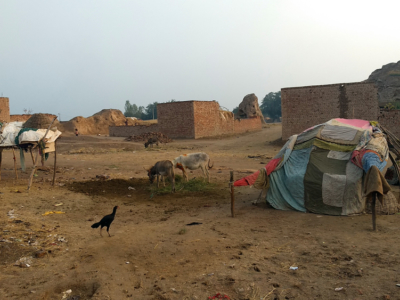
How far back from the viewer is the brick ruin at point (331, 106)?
22.5 meters

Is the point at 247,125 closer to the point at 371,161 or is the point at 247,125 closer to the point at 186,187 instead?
the point at 186,187

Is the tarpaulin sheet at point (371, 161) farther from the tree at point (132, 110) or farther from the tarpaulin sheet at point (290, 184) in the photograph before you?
the tree at point (132, 110)

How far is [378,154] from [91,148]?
20949 millimetres

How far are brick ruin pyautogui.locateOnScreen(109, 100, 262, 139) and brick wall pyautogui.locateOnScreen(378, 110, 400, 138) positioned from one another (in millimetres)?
15406

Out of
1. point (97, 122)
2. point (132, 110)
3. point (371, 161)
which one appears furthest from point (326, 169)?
point (132, 110)

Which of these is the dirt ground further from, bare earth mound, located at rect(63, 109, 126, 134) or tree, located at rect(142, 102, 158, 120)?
tree, located at rect(142, 102, 158, 120)

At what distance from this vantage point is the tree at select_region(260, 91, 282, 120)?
8731 centimetres

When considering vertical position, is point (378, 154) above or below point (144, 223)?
above

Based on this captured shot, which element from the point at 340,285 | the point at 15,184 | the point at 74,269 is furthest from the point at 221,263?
the point at 15,184

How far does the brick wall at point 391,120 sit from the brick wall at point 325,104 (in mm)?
472

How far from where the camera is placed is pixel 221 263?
5.77 meters

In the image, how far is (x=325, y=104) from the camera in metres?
23.4

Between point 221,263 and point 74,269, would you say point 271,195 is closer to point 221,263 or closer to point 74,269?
point 221,263

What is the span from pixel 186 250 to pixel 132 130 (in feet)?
107
